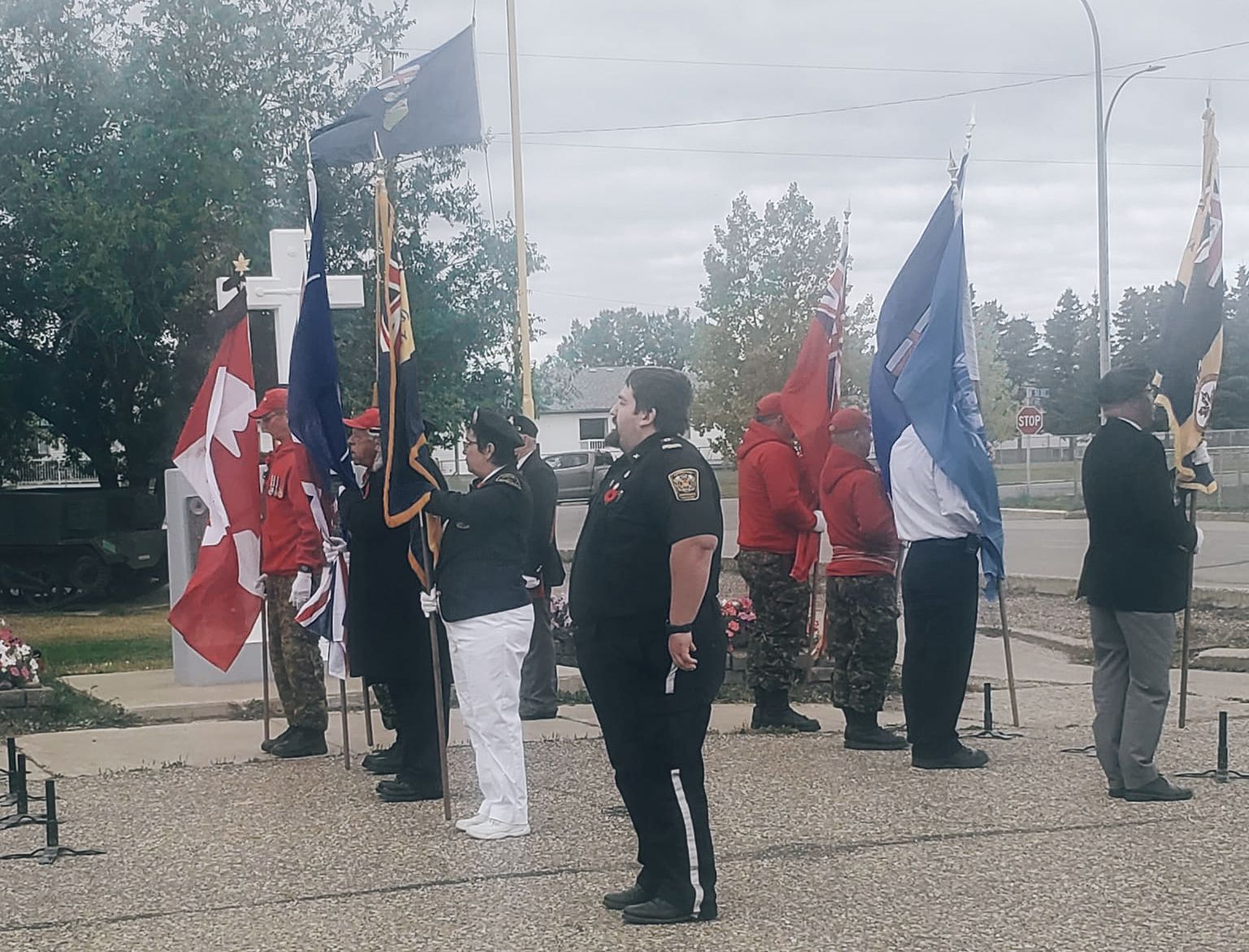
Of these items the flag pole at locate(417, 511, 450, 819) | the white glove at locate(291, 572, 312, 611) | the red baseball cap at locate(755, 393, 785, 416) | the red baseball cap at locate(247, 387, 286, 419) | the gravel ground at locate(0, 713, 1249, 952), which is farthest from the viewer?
the red baseball cap at locate(755, 393, 785, 416)

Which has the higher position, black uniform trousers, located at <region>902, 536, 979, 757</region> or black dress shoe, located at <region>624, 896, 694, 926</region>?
black uniform trousers, located at <region>902, 536, 979, 757</region>

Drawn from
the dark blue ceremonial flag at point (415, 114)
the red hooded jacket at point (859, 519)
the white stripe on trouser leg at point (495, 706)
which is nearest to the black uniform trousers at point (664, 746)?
the white stripe on trouser leg at point (495, 706)

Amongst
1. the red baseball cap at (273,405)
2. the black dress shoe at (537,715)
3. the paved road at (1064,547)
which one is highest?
the red baseball cap at (273,405)

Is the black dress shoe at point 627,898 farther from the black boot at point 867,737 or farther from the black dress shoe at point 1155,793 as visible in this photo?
the black boot at point 867,737

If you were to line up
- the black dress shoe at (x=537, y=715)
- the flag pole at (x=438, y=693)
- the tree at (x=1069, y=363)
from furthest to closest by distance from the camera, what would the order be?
the tree at (x=1069, y=363)
the black dress shoe at (x=537, y=715)
the flag pole at (x=438, y=693)

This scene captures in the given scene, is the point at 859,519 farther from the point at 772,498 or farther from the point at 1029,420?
the point at 1029,420

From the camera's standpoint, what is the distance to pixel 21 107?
786 inches

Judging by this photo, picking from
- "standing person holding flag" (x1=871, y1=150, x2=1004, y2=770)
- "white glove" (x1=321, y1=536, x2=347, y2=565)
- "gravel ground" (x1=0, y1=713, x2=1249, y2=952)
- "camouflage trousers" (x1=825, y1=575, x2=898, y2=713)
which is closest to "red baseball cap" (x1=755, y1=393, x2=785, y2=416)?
"standing person holding flag" (x1=871, y1=150, x2=1004, y2=770)

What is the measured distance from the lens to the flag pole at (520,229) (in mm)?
13203

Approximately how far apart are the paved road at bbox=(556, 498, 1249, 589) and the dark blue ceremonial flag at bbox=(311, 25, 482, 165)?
11.4 m

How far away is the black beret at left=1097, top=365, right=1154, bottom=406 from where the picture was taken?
7227 mm

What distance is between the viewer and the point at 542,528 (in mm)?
9383

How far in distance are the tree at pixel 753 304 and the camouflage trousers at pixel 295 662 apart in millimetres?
28781

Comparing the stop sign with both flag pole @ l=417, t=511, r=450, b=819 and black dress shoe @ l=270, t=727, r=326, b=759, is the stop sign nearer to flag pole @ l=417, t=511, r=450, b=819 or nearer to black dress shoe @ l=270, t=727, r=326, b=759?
black dress shoe @ l=270, t=727, r=326, b=759
